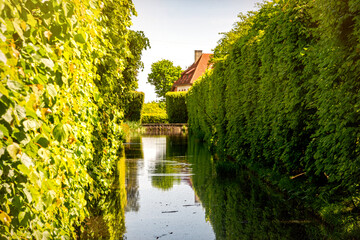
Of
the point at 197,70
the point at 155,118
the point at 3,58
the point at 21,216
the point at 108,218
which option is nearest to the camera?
the point at 3,58

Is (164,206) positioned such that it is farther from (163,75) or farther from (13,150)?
(163,75)

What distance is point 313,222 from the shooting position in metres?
6.40

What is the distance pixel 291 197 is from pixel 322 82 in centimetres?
260

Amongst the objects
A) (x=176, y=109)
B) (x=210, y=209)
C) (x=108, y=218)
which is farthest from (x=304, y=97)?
(x=176, y=109)

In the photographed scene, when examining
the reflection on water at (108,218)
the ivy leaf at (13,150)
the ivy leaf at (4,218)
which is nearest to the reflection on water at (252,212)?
the reflection on water at (108,218)

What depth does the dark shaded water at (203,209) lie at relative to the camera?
597 centimetres

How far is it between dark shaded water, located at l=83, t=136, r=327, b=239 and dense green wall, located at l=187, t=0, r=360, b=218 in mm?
630

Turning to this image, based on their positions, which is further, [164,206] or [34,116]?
[164,206]

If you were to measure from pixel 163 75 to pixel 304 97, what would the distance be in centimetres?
8960

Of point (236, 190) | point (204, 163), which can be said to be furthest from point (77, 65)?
point (204, 163)

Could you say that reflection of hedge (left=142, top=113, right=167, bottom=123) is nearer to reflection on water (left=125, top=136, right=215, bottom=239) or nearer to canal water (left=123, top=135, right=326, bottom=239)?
reflection on water (left=125, top=136, right=215, bottom=239)

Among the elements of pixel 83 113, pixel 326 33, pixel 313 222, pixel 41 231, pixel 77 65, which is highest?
pixel 326 33

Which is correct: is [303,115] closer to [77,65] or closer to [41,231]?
[77,65]

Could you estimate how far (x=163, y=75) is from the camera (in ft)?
316
